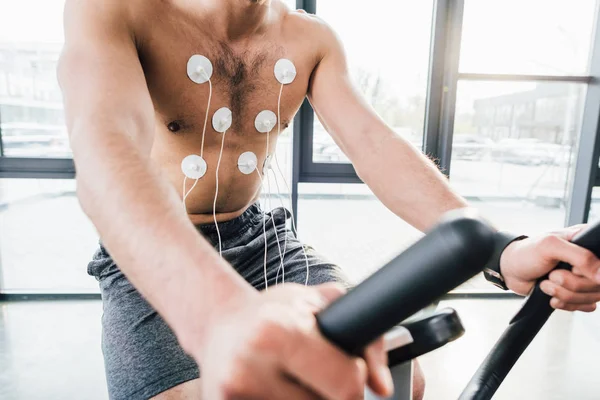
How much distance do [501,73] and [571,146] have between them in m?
0.73

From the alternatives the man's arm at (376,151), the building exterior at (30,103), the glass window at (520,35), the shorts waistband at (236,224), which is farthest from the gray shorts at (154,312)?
the glass window at (520,35)

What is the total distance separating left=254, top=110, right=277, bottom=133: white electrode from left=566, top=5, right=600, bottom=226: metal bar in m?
2.20

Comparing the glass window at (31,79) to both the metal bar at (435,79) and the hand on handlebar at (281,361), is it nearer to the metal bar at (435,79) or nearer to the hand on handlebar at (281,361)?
the metal bar at (435,79)

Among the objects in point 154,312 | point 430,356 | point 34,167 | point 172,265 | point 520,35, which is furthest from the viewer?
point 520,35

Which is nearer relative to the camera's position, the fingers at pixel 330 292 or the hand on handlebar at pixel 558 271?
the fingers at pixel 330 292

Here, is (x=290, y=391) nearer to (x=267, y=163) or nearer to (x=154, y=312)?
(x=154, y=312)

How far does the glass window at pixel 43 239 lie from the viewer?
2350mm

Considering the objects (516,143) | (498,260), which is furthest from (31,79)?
(516,143)

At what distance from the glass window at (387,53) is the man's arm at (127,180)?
1593mm

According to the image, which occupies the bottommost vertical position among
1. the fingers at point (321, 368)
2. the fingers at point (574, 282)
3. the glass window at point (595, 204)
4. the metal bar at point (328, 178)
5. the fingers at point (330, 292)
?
the glass window at point (595, 204)

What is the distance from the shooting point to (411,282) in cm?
26

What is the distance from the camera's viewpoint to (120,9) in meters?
0.78

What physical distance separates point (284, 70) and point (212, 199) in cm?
40

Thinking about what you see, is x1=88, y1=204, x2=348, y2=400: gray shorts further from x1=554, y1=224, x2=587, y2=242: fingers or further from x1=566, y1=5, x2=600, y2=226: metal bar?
x1=566, y1=5, x2=600, y2=226: metal bar
